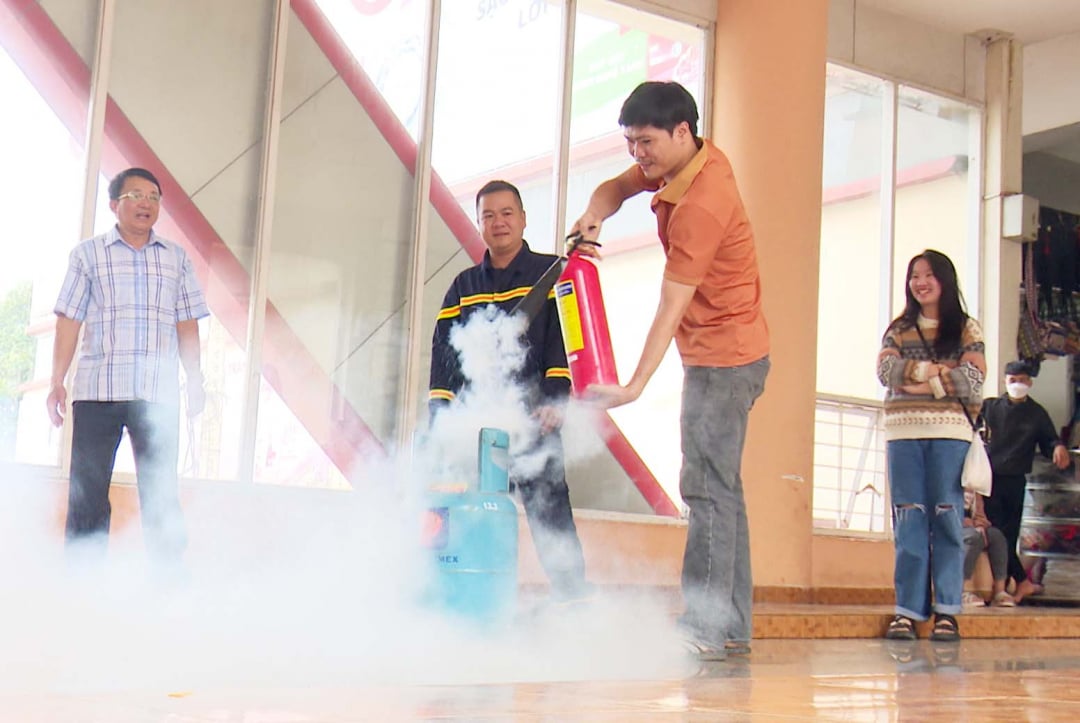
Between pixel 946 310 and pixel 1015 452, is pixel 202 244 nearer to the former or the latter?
pixel 946 310

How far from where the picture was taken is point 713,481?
361 centimetres

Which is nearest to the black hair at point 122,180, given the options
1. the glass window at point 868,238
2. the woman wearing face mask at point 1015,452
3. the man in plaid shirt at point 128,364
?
the man in plaid shirt at point 128,364

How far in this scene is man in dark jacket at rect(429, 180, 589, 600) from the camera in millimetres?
4039

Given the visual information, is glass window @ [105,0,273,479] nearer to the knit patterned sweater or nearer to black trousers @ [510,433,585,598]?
black trousers @ [510,433,585,598]

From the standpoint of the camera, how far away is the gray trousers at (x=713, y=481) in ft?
11.8

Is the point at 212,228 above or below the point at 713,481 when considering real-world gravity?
above

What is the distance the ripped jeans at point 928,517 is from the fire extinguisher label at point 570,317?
221 centimetres

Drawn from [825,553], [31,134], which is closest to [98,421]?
[31,134]

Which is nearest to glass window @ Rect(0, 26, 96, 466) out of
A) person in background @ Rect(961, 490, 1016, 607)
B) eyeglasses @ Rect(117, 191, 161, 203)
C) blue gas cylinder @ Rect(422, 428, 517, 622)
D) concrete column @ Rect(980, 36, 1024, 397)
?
eyeglasses @ Rect(117, 191, 161, 203)

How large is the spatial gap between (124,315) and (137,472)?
0.59 meters

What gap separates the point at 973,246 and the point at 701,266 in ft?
22.5

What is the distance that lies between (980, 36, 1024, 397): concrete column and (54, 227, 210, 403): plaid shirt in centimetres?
668

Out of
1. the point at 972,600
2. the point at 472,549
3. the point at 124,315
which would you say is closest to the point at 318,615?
the point at 472,549

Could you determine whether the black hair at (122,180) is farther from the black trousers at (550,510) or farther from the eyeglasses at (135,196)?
the black trousers at (550,510)
